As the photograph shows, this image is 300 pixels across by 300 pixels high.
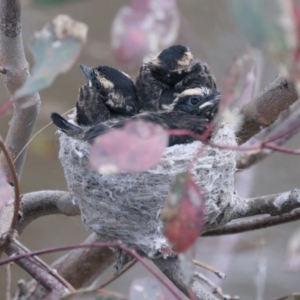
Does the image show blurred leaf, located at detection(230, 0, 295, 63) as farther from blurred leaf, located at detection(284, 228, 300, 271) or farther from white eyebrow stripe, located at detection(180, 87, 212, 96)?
white eyebrow stripe, located at detection(180, 87, 212, 96)

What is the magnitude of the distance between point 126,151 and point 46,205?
43.6 inches

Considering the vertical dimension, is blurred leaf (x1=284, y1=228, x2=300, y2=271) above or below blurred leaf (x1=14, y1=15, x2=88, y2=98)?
below

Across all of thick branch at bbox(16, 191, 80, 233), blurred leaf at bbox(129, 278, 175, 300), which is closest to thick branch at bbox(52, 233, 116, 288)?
thick branch at bbox(16, 191, 80, 233)

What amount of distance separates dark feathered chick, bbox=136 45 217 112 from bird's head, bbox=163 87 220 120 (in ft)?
0.25

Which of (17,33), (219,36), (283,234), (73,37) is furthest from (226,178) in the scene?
(283,234)

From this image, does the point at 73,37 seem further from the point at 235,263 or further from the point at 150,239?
the point at 235,263

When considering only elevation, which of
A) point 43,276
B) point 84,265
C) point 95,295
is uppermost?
point 84,265

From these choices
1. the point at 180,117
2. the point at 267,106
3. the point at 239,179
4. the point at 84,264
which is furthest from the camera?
the point at 239,179

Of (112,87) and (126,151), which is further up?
(112,87)

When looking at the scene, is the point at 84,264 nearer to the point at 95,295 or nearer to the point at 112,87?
the point at 112,87

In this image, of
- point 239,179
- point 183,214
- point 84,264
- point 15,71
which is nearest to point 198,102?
point 15,71

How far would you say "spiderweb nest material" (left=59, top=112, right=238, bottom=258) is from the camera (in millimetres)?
1175

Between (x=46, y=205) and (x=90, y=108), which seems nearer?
(x=90, y=108)

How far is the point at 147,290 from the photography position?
58 centimetres
